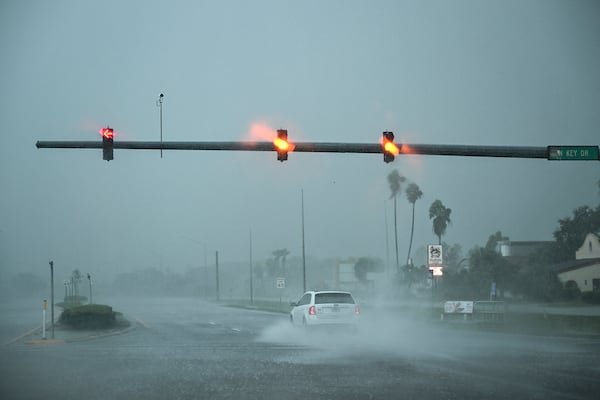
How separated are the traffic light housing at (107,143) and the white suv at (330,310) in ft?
39.5

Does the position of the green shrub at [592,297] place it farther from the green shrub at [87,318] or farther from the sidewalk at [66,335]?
the green shrub at [87,318]

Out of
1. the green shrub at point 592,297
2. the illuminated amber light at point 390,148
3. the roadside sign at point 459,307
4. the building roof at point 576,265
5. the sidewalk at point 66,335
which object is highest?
the illuminated amber light at point 390,148

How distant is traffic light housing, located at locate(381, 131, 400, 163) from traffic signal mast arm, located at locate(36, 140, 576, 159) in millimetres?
136

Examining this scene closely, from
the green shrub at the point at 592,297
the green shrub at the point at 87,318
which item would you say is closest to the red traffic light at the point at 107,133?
the green shrub at the point at 87,318

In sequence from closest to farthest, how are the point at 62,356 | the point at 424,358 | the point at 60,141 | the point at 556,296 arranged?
the point at 60,141
the point at 424,358
the point at 62,356
the point at 556,296

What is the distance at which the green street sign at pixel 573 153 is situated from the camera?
61.2 ft

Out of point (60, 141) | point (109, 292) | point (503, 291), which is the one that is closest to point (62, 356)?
point (60, 141)

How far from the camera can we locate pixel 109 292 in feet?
539

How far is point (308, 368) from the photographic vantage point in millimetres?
17250

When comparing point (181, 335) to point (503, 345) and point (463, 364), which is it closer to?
point (503, 345)

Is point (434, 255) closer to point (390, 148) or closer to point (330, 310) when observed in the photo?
point (330, 310)

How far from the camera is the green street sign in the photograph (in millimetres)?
18656

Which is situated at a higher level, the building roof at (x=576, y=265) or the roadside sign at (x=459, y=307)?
the building roof at (x=576, y=265)

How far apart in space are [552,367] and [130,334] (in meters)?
19.8
